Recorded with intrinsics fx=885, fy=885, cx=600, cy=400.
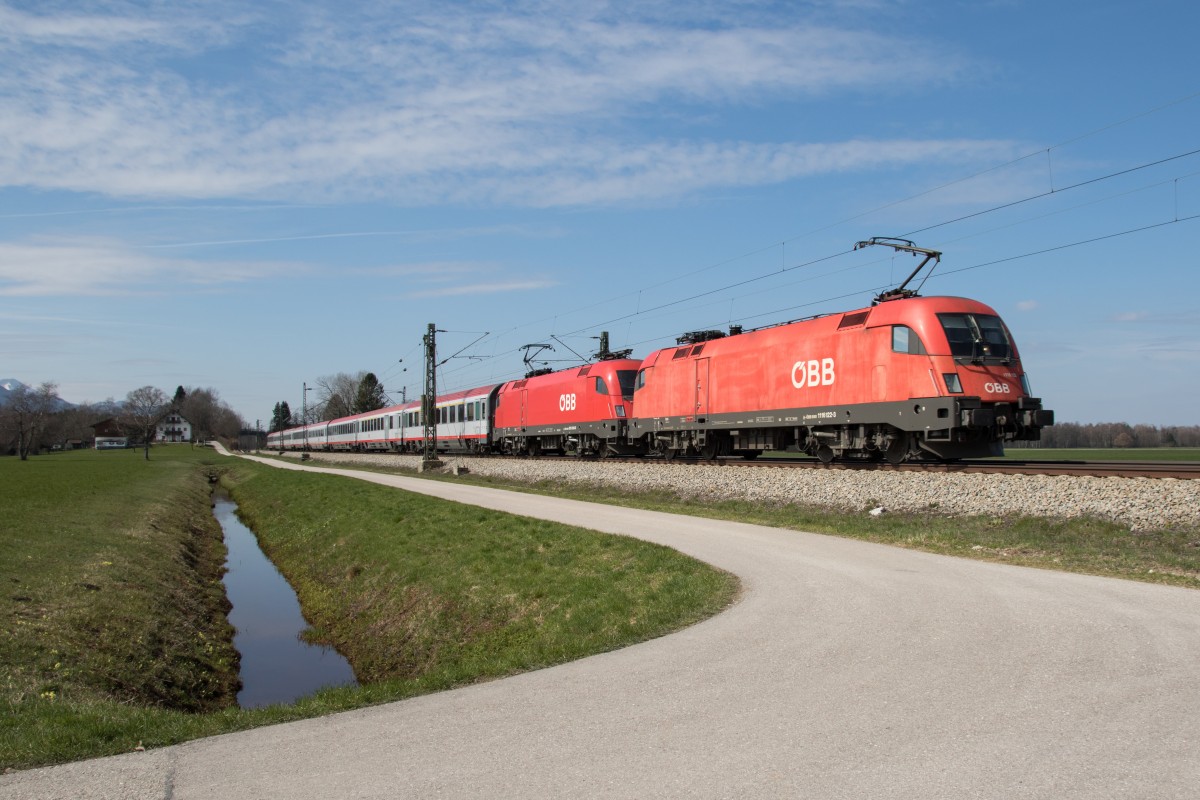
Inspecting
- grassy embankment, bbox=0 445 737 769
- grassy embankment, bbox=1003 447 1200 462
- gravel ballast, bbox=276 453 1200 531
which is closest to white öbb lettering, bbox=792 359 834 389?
gravel ballast, bbox=276 453 1200 531

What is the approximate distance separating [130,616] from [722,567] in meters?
9.05

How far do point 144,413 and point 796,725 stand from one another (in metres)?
97.6

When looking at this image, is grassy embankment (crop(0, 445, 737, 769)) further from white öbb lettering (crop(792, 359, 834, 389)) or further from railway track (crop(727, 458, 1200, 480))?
white öbb lettering (crop(792, 359, 834, 389))

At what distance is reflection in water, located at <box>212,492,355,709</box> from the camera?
13.9 metres

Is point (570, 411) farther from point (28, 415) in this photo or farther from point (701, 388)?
point (28, 415)

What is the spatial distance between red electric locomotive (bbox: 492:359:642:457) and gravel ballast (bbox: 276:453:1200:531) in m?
6.31

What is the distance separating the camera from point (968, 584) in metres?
10.2

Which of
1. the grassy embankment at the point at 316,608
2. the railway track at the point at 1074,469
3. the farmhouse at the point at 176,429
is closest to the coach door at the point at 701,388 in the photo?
the railway track at the point at 1074,469

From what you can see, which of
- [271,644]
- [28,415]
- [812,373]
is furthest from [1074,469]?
[28,415]

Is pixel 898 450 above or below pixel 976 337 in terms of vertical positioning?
below

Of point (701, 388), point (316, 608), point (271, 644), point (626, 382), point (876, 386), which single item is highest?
point (626, 382)

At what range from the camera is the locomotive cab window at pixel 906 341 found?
18875mm

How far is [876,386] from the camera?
65.4 feet

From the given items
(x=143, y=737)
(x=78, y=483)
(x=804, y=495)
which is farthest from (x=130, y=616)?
(x=78, y=483)
